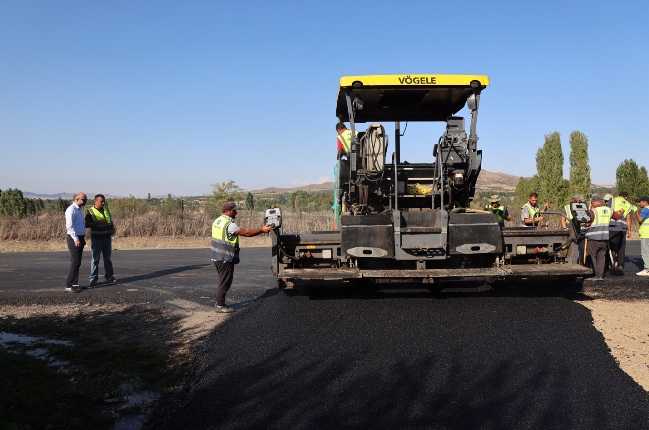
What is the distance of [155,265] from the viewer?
13.3 m

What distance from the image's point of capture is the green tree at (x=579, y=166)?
131ft

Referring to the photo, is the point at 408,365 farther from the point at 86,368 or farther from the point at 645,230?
the point at 645,230

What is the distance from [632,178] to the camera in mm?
34312

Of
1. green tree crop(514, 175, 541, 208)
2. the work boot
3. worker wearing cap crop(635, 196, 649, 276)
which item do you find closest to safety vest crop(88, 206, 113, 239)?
the work boot

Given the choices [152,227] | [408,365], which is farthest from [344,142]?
[152,227]

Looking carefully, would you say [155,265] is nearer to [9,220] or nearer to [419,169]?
[419,169]

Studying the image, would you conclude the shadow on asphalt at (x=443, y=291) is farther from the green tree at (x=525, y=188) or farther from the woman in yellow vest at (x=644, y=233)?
the green tree at (x=525, y=188)

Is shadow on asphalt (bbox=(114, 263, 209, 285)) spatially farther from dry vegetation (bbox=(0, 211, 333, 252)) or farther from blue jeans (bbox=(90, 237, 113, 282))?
dry vegetation (bbox=(0, 211, 333, 252))

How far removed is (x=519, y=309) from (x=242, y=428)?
4.39 metres

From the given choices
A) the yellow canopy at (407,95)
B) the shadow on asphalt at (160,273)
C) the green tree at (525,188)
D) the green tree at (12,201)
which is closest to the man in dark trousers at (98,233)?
the shadow on asphalt at (160,273)

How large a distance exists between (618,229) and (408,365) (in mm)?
7432

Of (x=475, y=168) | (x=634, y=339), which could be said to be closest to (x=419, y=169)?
(x=475, y=168)

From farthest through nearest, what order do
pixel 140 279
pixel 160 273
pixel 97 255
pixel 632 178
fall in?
1. pixel 632 178
2. pixel 160 273
3. pixel 140 279
4. pixel 97 255

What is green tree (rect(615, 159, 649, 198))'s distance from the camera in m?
33.8
